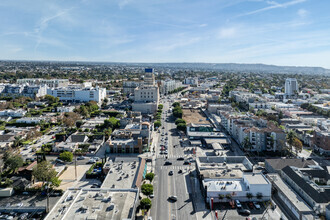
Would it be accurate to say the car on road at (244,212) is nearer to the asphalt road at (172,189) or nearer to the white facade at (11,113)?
the asphalt road at (172,189)

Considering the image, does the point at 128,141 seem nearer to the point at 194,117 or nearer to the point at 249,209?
the point at 249,209

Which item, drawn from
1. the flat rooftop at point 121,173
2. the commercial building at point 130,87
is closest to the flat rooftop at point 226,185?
the flat rooftop at point 121,173

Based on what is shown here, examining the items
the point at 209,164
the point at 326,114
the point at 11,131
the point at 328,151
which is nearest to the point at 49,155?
the point at 11,131

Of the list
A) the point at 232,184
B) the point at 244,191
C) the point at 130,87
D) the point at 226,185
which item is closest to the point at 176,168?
the point at 226,185

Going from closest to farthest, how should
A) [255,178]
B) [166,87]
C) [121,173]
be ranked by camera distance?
[255,178] → [121,173] → [166,87]

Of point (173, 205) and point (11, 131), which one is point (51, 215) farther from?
point (11, 131)

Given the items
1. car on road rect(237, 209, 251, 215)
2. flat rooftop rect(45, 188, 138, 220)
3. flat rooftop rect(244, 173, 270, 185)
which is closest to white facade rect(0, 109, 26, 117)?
flat rooftop rect(45, 188, 138, 220)
